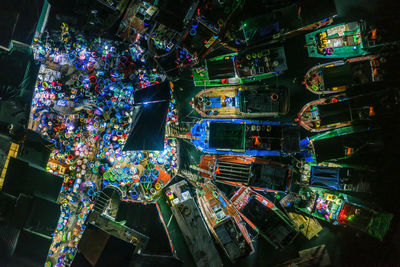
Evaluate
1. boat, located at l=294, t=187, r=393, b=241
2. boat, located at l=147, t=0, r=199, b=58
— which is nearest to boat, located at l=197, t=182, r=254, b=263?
boat, located at l=294, t=187, r=393, b=241

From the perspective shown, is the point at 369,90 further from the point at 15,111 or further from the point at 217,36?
the point at 15,111

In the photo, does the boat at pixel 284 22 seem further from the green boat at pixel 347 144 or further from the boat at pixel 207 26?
the green boat at pixel 347 144

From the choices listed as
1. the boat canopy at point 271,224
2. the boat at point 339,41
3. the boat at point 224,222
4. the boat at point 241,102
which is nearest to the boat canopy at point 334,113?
the boat at point 241,102

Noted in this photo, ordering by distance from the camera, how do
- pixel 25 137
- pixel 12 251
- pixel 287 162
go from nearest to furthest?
pixel 12 251 < pixel 25 137 < pixel 287 162

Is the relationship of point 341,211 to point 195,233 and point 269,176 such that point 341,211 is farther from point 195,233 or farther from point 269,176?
point 195,233

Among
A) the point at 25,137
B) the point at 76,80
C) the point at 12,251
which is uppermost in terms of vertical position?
the point at 76,80

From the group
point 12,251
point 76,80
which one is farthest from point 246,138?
point 12,251
